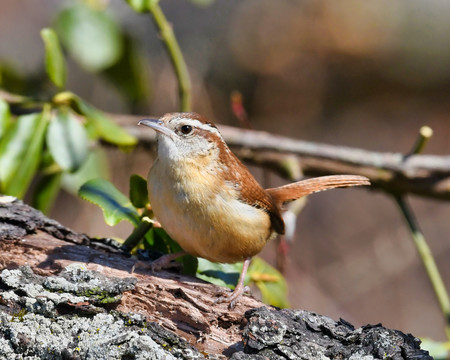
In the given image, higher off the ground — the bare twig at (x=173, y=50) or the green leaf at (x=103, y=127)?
the bare twig at (x=173, y=50)

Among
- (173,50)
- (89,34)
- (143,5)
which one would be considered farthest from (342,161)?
(89,34)

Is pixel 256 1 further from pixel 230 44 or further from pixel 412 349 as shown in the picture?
pixel 412 349

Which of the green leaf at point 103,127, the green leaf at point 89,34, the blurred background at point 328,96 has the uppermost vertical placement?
the blurred background at point 328,96

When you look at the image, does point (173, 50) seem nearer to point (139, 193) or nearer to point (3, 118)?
point (3, 118)

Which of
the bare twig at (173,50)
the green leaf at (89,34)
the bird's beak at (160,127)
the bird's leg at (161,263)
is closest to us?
the bird's leg at (161,263)

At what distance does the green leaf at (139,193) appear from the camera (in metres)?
3.06

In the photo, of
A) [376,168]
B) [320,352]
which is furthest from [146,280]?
[376,168]

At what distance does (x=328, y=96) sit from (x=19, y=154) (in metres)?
6.59

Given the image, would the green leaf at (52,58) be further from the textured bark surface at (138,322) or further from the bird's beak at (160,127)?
the textured bark surface at (138,322)

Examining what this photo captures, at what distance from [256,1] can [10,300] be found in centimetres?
729

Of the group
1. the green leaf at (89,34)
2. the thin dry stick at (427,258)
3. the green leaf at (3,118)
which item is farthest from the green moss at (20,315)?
the thin dry stick at (427,258)

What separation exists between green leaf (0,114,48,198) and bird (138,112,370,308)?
64 centimetres

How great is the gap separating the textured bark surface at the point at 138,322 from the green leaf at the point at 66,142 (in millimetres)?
869

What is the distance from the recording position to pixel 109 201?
289 cm
